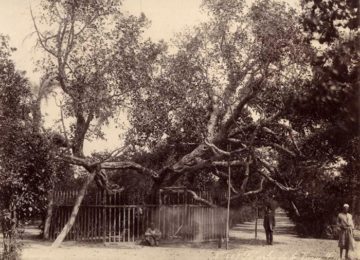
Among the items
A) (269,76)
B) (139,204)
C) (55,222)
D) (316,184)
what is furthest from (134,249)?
(316,184)

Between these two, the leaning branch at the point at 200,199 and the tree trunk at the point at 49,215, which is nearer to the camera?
the tree trunk at the point at 49,215

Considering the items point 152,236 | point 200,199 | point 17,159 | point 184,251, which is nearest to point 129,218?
point 152,236

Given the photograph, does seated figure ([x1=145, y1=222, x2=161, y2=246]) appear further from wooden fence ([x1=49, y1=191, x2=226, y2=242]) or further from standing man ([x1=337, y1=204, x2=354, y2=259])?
standing man ([x1=337, y1=204, x2=354, y2=259])

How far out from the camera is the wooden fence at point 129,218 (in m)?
21.4

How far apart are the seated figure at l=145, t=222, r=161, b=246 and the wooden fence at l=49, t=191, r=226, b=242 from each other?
0.60 metres

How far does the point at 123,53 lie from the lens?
2072 cm

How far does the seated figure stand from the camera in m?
20.9

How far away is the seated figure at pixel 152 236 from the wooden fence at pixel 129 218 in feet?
1.95

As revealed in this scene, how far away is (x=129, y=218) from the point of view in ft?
70.8

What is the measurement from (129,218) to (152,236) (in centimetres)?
130

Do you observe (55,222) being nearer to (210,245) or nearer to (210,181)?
(210,245)

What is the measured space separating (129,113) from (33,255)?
7.08 m

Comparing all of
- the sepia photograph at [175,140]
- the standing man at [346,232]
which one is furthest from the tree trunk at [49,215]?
the standing man at [346,232]

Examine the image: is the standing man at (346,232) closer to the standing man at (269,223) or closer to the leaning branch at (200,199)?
the standing man at (269,223)
